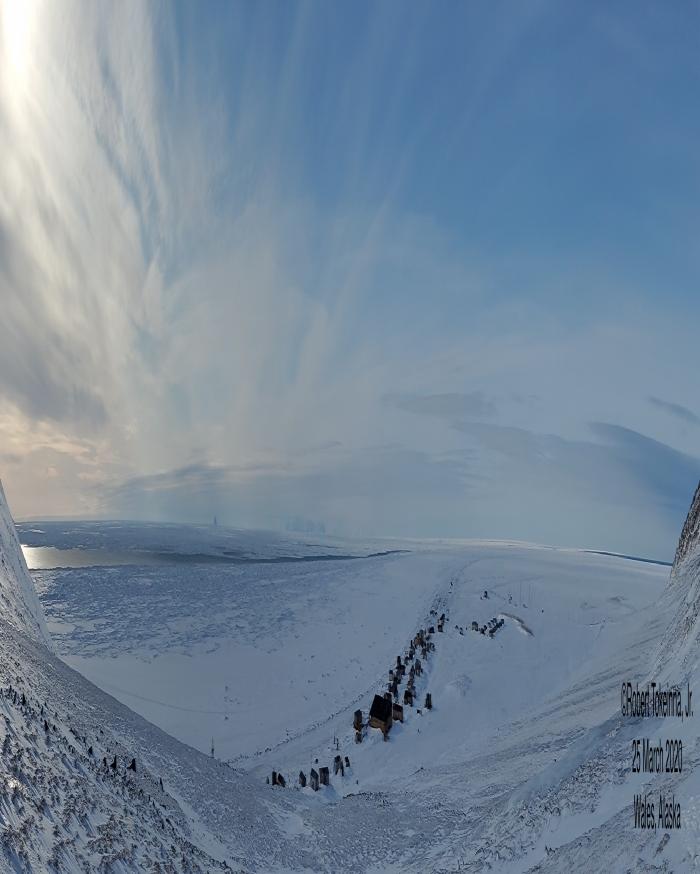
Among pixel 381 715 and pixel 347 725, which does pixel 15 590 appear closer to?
pixel 347 725

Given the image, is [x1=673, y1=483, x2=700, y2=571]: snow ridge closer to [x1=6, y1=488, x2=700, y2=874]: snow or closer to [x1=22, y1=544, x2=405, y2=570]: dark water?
[x1=6, y1=488, x2=700, y2=874]: snow

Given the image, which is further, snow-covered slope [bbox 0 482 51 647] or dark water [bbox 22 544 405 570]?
dark water [bbox 22 544 405 570]

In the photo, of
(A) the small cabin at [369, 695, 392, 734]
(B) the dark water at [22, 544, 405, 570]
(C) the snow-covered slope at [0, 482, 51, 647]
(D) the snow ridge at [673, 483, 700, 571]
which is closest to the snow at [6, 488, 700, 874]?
(A) the small cabin at [369, 695, 392, 734]

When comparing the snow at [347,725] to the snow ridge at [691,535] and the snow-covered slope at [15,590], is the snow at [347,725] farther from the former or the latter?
the snow-covered slope at [15,590]

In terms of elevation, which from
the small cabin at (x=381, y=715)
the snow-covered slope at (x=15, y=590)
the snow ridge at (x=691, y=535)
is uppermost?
the snow ridge at (x=691, y=535)

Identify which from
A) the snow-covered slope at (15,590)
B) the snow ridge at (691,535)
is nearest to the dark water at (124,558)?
the snow-covered slope at (15,590)

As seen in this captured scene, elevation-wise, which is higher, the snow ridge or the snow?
the snow ridge
